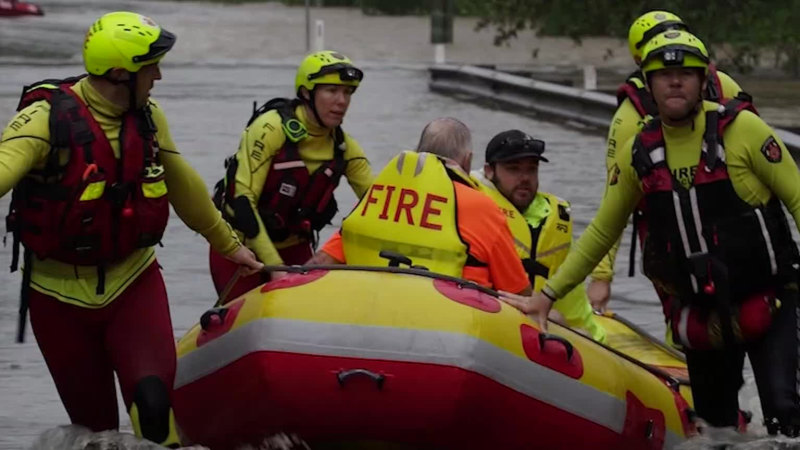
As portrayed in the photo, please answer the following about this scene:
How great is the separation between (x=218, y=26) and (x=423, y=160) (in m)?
41.3

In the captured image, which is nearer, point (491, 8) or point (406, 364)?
point (406, 364)

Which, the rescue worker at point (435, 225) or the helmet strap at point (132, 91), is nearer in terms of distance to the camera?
the helmet strap at point (132, 91)

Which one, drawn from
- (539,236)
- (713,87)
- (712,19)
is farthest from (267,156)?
(712,19)

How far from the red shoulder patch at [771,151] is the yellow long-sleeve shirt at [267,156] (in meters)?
2.57

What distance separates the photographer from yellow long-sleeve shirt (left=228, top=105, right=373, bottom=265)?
948 cm

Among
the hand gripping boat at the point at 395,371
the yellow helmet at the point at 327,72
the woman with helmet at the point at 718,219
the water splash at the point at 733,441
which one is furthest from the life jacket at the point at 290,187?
the water splash at the point at 733,441

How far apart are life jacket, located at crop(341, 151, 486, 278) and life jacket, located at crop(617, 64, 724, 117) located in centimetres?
153

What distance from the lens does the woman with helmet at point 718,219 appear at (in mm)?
7574

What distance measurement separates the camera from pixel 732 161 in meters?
7.58

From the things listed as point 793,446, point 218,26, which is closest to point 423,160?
point 793,446

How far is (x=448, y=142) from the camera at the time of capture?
8.31m

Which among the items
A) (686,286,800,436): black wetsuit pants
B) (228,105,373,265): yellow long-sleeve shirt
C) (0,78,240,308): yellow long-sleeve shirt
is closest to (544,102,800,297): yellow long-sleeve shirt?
(686,286,800,436): black wetsuit pants

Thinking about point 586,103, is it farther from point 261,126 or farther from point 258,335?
point 258,335

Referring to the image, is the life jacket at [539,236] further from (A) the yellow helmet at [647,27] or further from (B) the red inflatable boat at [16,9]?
(B) the red inflatable boat at [16,9]
